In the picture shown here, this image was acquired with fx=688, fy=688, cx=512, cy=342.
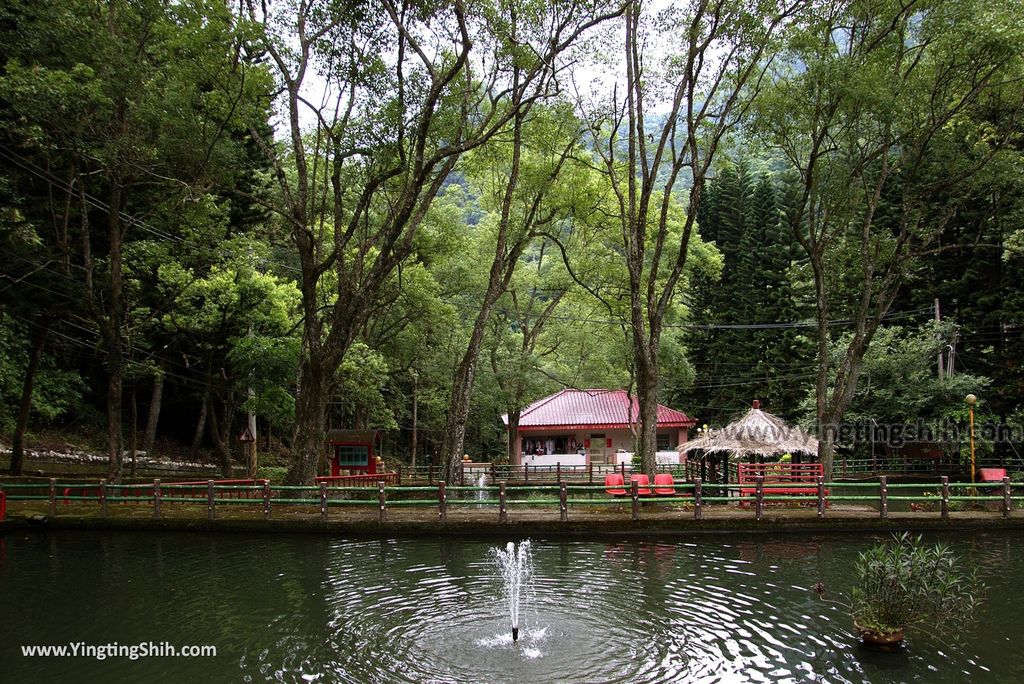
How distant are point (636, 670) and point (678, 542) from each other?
7975 mm

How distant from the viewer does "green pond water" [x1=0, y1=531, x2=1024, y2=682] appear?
26.9ft

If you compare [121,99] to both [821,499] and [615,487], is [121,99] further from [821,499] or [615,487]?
[821,499]

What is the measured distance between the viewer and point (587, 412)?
120 ft

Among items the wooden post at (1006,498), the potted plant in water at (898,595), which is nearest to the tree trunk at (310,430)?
the potted plant in water at (898,595)

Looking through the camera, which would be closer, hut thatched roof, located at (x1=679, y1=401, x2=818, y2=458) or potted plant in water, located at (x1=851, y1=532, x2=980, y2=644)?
potted plant in water, located at (x1=851, y1=532, x2=980, y2=644)

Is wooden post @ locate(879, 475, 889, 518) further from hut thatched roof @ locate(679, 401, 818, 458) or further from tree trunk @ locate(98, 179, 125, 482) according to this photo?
tree trunk @ locate(98, 179, 125, 482)

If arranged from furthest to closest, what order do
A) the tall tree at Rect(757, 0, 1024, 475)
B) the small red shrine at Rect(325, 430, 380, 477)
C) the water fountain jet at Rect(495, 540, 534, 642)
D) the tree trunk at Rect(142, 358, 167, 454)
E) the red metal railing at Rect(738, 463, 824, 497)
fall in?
the tree trunk at Rect(142, 358, 167, 454), the small red shrine at Rect(325, 430, 380, 477), the red metal railing at Rect(738, 463, 824, 497), the tall tree at Rect(757, 0, 1024, 475), the water fountain jet at Rect(495, 540, 534, 642)

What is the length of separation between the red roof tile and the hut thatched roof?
14.5 meters

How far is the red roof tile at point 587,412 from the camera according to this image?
35719mm

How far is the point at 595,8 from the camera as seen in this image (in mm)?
16500

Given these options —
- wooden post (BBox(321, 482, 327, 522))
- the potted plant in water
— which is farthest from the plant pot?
wooden post (BBox(321, 482, 327, 522))

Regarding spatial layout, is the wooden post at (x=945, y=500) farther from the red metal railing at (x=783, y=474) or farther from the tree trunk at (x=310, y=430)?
the tree trunk at (x=310, y=430)

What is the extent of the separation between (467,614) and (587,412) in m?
26.7

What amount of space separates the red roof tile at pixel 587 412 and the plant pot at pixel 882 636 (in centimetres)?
2581
